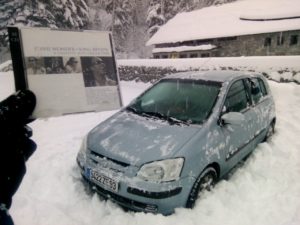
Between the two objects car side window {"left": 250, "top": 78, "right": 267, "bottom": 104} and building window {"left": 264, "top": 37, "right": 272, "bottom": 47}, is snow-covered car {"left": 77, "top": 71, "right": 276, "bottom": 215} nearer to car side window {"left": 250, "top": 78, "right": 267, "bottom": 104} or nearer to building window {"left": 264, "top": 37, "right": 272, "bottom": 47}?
car side window {"left": 250, "top": 78, "right": 267, "bottom": 104}

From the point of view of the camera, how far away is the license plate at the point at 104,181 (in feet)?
11.5

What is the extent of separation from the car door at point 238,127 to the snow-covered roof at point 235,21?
2070 cm

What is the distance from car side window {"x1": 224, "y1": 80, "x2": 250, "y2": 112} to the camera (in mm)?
4570

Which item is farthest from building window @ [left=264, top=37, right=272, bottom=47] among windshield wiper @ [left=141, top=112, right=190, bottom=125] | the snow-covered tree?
windshield wiper @ [left=141, top=112, right=190, bottom=125]

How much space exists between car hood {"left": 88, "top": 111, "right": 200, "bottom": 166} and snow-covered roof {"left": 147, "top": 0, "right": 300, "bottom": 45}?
2232 centimetres

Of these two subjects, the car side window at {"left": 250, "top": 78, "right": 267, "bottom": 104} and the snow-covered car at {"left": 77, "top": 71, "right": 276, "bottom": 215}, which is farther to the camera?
the car side window at {"left": 250, "top": 78, "right": 267, "bottom": 104}

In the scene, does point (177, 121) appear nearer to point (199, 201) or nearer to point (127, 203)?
point (199, 201)

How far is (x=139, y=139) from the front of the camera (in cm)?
382

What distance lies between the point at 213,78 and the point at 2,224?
3.86 m

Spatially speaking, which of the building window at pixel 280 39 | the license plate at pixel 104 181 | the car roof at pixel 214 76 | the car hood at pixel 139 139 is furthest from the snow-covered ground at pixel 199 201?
the building window at pixel 280 39

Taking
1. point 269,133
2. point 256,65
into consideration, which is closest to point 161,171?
point 269,133

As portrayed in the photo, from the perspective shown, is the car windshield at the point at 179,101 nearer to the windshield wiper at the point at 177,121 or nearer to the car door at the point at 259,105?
the windshield wiper at the point at 177,121

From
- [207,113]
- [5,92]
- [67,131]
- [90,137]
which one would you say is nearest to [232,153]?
[207,113]

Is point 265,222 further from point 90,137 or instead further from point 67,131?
point 67,131
